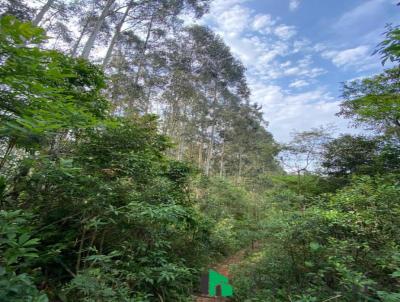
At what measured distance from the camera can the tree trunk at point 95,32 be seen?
8461mm

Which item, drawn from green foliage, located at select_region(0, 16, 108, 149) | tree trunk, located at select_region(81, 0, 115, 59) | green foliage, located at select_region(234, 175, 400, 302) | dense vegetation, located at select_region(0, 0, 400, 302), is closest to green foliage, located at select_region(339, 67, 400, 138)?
dense vegetation, located at select_region(0, 0, 400, 302)

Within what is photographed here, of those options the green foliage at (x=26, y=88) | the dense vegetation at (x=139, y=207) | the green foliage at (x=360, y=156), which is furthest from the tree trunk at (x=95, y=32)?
the green foliage at (x=360, y=156)

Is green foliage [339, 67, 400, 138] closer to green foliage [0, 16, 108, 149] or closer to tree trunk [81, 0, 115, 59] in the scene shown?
green foliage [0, 16, 108, 149]

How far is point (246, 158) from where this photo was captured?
2527 cm

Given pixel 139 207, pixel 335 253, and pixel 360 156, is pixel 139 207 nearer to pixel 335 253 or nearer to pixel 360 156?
pixel 335 253

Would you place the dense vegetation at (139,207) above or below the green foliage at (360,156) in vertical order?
below

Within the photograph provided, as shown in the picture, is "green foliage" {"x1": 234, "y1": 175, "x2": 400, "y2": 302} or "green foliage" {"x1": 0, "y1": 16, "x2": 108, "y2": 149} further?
"green foliage" {"x1": 234, "y1": 175, "x2": 400, "y2": 302}

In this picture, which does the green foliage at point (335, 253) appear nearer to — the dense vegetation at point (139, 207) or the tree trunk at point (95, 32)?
the dense vegetation at point (139, 207)

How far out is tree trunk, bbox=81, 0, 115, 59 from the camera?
8.46 m

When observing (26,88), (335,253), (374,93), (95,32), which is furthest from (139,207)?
(95,32)

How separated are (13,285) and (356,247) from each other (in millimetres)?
3558

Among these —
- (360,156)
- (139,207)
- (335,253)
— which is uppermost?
(360,156)

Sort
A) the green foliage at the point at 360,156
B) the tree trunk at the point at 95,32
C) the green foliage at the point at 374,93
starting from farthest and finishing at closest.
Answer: the tree trunk at the point at 95,32
the green foliage at the point at 360,156
the green foliage at the point at 374,93

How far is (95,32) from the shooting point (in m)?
8.91
